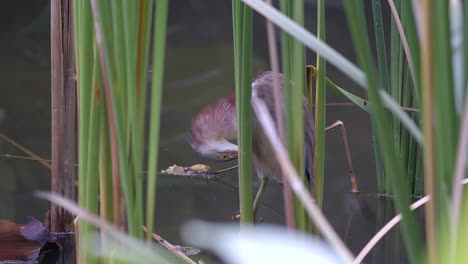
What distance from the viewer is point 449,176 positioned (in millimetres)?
320

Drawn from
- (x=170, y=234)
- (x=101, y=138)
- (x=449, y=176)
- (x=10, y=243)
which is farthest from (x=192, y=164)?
(x=449, y=176)

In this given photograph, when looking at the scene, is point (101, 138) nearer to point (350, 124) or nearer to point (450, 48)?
point (450, 48)

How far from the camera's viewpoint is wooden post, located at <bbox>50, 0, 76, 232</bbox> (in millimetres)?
1051

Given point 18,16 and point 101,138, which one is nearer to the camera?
point 101,138

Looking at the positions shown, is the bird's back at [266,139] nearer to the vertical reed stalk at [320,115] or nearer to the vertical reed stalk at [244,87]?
the vertical reed stalk at [320,115]

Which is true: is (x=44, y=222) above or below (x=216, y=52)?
below

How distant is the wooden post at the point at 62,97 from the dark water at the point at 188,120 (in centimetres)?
19

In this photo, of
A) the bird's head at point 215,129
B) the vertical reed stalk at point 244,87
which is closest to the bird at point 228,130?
the bird's head at point 215,129

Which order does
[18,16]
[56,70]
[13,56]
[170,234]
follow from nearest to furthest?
1. [56,70]
2. [170,234]
3. [13,56]
4. [18,16]

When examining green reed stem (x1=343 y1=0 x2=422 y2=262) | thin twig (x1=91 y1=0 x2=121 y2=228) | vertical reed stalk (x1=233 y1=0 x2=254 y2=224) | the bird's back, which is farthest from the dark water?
green reed stem (x1=343 y1=0 x2=422 y2=262)

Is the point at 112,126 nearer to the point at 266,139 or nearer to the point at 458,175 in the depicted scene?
the point at 458,175

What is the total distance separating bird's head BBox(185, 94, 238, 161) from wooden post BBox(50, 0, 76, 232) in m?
0.23

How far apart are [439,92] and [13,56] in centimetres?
233

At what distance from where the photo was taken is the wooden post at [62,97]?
1.05m
